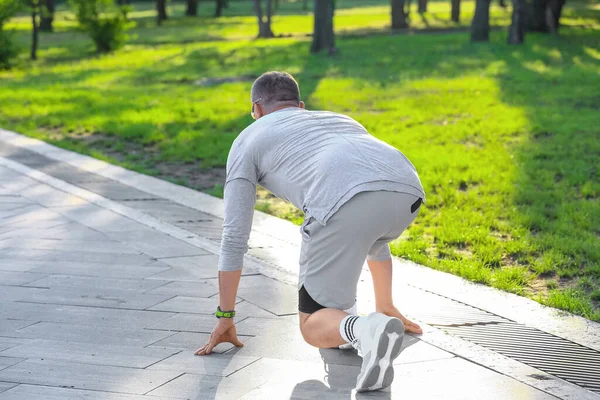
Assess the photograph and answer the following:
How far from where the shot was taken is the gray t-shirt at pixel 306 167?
11.6ft

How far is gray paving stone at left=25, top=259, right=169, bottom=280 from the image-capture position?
546 centimetres

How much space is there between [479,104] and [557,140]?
3.31 meters

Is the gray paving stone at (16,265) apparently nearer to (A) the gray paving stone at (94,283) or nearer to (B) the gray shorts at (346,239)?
(A) the gray paving stone at (94,283)

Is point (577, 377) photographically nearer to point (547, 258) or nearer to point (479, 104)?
point (547, 258)

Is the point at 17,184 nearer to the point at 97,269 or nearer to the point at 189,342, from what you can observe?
the point at 97,269

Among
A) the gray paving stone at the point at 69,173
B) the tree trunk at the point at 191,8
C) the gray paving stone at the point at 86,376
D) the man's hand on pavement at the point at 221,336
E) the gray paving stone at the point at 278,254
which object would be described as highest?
the man's hand on pavement at the point at 221,336

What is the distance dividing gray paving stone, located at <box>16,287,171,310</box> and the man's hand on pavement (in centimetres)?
82

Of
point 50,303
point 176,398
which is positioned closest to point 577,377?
point 176,398

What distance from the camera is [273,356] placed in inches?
160

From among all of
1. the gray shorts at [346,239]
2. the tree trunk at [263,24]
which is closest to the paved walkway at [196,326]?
the gray shorts at [346,239]

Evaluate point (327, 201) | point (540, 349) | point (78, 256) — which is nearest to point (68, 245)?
point (78, 256)

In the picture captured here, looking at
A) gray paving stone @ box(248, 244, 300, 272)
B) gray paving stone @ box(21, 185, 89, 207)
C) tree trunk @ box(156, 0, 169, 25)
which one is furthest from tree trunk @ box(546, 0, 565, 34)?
gray paving stone @ box(248, 244, 300, 272)

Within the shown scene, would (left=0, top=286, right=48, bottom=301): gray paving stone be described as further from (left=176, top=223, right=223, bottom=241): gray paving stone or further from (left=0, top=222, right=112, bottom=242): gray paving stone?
(left=176, top=223, right=223, bottom=241): gray paving stone

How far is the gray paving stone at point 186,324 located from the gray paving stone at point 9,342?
610mm
